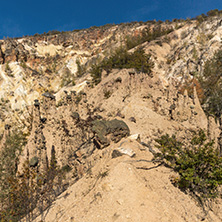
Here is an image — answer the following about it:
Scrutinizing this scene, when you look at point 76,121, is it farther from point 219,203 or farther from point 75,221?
point 219,203

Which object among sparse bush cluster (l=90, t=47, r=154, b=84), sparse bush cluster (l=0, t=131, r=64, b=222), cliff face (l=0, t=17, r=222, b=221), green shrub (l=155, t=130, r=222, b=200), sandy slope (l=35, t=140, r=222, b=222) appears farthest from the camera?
sparse bush cluster (l=90, t=47, r=154, b=84)

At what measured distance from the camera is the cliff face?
6.18 metres

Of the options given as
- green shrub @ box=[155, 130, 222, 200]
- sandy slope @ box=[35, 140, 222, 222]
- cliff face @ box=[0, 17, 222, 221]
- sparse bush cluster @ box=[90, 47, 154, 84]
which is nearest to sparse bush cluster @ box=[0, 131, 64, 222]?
cliff face @ box=[0, 17, 222, 221]

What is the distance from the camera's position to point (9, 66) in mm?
39562

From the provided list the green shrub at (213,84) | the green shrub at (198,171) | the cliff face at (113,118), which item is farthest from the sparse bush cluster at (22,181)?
the green shrub at (213,84)

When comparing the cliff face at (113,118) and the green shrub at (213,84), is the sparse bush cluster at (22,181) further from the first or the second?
the green shrub at (213,84)

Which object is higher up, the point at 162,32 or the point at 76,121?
the point at 162,32

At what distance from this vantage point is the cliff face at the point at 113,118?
618cm

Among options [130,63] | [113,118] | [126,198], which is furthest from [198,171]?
[130,63]

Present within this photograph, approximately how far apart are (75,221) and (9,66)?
43457mm

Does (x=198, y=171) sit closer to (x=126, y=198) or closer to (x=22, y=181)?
(x=126, y=198)

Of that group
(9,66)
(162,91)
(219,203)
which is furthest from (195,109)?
(9,66)

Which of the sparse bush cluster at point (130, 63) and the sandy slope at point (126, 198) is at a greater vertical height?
the sparse bush cluster at point (130, 63)

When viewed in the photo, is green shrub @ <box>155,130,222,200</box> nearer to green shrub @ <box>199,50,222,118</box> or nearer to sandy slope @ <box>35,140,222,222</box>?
sandy slope @ <box>35,140,222,222</box>
